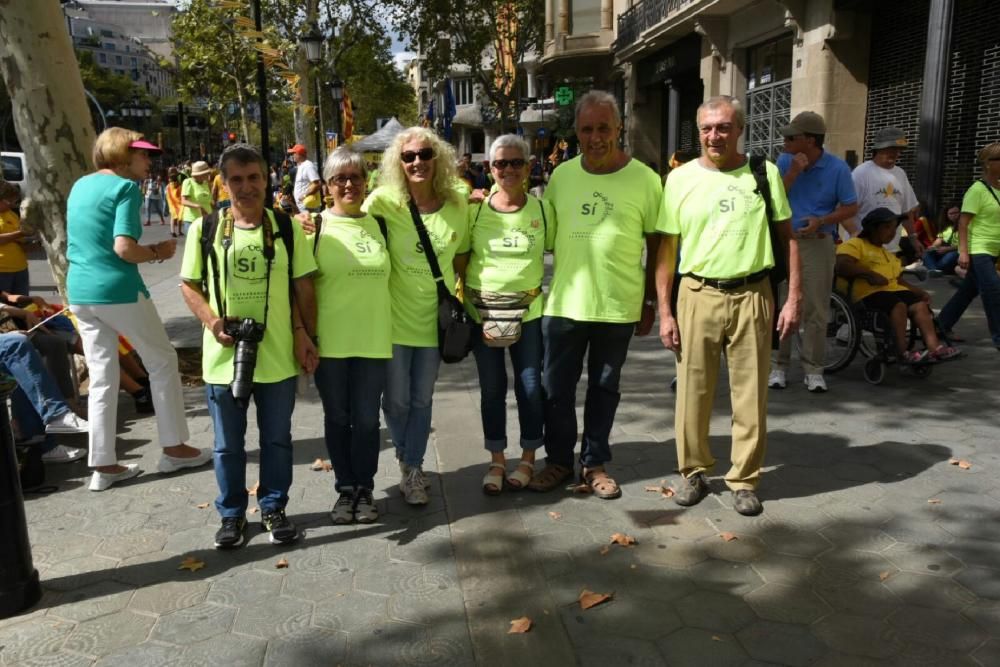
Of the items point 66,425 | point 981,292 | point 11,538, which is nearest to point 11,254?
point 66,425

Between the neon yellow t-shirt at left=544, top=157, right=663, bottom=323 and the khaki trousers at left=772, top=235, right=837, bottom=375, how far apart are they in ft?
7.88

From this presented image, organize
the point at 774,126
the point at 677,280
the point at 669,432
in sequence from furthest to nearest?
the point at 774,126 < the point at 669,432 < the point at 677,280

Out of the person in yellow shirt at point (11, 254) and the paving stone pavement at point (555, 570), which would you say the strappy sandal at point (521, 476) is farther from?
the person in yellow shirt at point (11, 254)

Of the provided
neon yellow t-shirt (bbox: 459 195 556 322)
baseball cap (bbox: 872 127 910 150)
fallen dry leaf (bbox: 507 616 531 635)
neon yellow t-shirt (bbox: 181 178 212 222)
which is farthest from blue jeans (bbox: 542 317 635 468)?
neon yellow t-shirt (bbox: 181 178 212 222)

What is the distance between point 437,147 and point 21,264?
5.08m

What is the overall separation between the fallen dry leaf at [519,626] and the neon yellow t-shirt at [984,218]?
5.71 meters

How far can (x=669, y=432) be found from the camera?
5.32 m

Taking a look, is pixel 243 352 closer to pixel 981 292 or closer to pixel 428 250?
pixel 428 250

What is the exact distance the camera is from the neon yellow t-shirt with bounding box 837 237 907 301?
626 cm

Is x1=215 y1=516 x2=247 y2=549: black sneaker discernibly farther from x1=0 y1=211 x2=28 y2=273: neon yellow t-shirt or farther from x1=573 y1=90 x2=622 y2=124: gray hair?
x1=0 y1=211 x2=28 y2=273: neon yellow t-shirt

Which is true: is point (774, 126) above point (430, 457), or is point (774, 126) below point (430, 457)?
above

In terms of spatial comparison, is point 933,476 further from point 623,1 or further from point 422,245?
point 623,1

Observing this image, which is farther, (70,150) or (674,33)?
(674,33)

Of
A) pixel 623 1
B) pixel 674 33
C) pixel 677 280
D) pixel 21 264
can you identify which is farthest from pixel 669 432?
pixel 623 1
